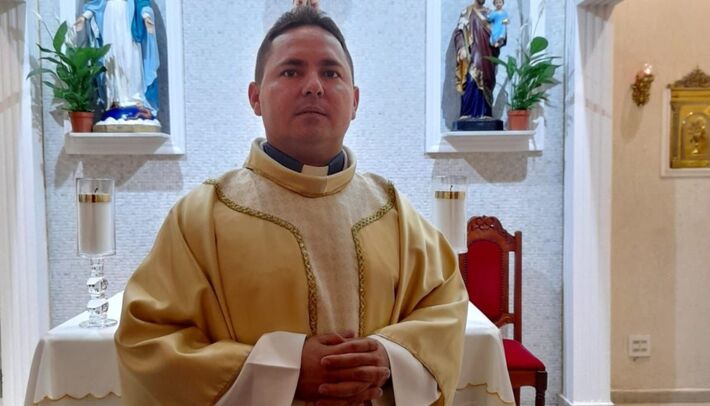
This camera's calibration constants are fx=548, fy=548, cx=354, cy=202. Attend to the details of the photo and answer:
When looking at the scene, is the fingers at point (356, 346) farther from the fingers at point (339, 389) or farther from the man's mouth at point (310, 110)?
the man's mouth at point (310, 110)

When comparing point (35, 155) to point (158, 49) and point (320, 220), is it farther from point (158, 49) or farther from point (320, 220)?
point (320, 220)

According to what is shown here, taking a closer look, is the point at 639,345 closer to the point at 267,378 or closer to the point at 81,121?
the point at 267,378

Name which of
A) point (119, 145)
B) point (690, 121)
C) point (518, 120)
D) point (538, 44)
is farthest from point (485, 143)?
point (119, 145)

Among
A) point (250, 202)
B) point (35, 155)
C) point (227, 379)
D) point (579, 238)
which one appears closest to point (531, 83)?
point (579, 238)

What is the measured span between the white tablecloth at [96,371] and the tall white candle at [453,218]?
507mm

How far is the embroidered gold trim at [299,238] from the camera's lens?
116cm

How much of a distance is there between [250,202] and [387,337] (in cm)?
42

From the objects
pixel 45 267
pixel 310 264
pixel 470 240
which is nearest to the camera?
pixel 310 264

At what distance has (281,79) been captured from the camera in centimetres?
119

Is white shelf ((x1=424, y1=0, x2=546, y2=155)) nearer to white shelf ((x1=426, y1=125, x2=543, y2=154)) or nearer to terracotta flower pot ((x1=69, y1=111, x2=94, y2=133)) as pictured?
white shelf ((x1=426, y1=125, x2=543, y2=154))

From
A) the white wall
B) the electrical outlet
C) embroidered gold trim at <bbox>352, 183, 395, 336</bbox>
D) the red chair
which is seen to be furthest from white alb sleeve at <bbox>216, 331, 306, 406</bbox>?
the electrical outlet

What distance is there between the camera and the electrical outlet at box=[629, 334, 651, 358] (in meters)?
3.72

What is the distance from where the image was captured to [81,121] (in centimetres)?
324

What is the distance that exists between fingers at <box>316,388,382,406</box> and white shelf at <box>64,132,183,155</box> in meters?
2.56
